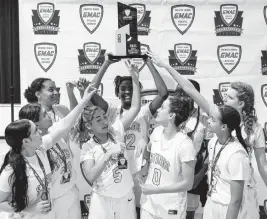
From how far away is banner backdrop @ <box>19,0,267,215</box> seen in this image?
4.64m

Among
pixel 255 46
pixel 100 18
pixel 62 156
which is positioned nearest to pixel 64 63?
pixel 100 18

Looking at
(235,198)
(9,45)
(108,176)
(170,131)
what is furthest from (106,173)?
(9,45)

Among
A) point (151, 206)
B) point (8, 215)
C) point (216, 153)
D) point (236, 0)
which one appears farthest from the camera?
point (236, 0)

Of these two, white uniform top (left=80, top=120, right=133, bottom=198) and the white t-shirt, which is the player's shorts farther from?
the white t-shirt

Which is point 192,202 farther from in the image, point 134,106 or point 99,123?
point 99,123

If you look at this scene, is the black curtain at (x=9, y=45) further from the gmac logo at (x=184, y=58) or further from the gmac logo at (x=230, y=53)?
the gmac logo at (x=230, y=53)

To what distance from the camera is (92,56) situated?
4703 mm

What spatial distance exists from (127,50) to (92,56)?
38.7 inches

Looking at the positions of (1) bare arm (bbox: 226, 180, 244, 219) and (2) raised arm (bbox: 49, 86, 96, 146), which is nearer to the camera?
(1) bare arm (bbox: 226, 180, 244, 219)

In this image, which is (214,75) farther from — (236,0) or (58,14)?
(58,14)

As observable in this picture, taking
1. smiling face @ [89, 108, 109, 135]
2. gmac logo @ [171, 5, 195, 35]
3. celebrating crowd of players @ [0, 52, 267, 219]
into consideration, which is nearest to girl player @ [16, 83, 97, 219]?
celebrating crowd of players @ [0, 52, 267, 219]

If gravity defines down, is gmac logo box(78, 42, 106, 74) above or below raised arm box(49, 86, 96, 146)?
above

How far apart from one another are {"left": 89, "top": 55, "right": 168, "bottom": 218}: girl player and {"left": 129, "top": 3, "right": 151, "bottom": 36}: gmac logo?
779 mm

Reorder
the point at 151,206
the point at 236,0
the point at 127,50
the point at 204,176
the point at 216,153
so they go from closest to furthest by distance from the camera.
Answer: the point at 216,153
the point at 151,206
the point at 127,50
the point at 204,176
the point at 236,0
